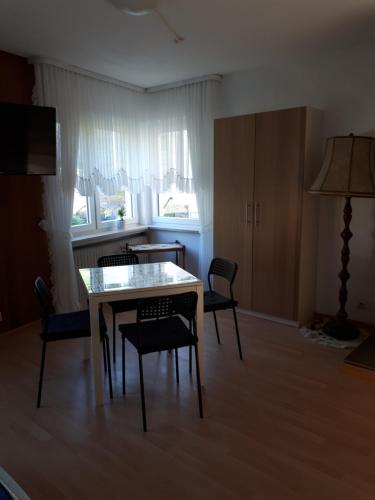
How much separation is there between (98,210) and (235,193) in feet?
5.60

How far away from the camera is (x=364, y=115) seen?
345 cm

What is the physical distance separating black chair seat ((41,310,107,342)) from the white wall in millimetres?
2417

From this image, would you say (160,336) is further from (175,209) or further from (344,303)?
(175,209)

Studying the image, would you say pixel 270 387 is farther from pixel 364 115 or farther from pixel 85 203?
pixel 85 203

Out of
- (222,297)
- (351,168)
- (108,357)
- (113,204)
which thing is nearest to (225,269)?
(222,297)

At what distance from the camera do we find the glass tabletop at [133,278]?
8.29ft

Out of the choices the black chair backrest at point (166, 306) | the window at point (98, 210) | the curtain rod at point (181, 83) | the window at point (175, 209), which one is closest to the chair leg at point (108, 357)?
the black chair backrest at point (166, 306)

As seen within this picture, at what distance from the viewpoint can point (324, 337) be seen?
350 cm

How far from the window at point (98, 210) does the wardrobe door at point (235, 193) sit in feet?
4.39

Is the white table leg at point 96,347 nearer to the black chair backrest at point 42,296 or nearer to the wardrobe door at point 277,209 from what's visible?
the black chair backrest at point 42,296

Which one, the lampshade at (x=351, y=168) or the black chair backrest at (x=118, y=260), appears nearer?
the lampshade at (x=351, y=168)

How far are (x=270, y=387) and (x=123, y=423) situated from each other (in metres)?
1.06

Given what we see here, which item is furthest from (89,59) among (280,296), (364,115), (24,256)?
(280,296)

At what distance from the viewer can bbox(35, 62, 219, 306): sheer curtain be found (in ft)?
12.5
